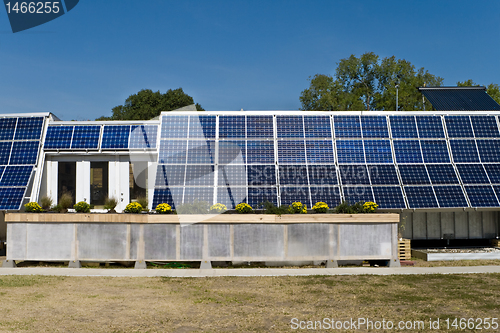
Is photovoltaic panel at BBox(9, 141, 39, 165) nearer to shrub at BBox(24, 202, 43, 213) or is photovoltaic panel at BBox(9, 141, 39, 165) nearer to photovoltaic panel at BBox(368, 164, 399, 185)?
shrub at BBox(24, 202, 43, 213)

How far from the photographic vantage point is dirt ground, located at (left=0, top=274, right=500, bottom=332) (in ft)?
37.6

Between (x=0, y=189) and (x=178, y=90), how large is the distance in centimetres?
5783

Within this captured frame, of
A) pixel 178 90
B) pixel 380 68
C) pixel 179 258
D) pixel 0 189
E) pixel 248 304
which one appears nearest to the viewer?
pixel 248 304

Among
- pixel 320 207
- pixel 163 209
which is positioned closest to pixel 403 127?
pixel 320 207

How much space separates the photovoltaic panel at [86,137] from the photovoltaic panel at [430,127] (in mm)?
18131

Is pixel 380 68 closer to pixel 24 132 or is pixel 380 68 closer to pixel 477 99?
pixel 477 99

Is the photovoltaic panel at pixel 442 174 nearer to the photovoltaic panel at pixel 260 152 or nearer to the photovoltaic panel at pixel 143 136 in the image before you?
the photovoltaic panel at pixel 260 152

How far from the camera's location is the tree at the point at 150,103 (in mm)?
73312

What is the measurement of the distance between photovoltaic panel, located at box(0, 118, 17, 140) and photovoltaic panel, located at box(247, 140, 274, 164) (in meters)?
13.3

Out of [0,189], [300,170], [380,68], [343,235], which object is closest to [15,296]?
[0,189]

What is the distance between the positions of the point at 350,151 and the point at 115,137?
13.0 metres

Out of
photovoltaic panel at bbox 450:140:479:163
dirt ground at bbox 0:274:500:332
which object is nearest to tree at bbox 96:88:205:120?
photovoltaic panel at bbox 450:140:479:163

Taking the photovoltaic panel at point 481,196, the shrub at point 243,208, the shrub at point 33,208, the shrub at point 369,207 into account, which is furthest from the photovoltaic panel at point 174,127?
the photovoltaic panel at point 481,196

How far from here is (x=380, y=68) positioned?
227ft
